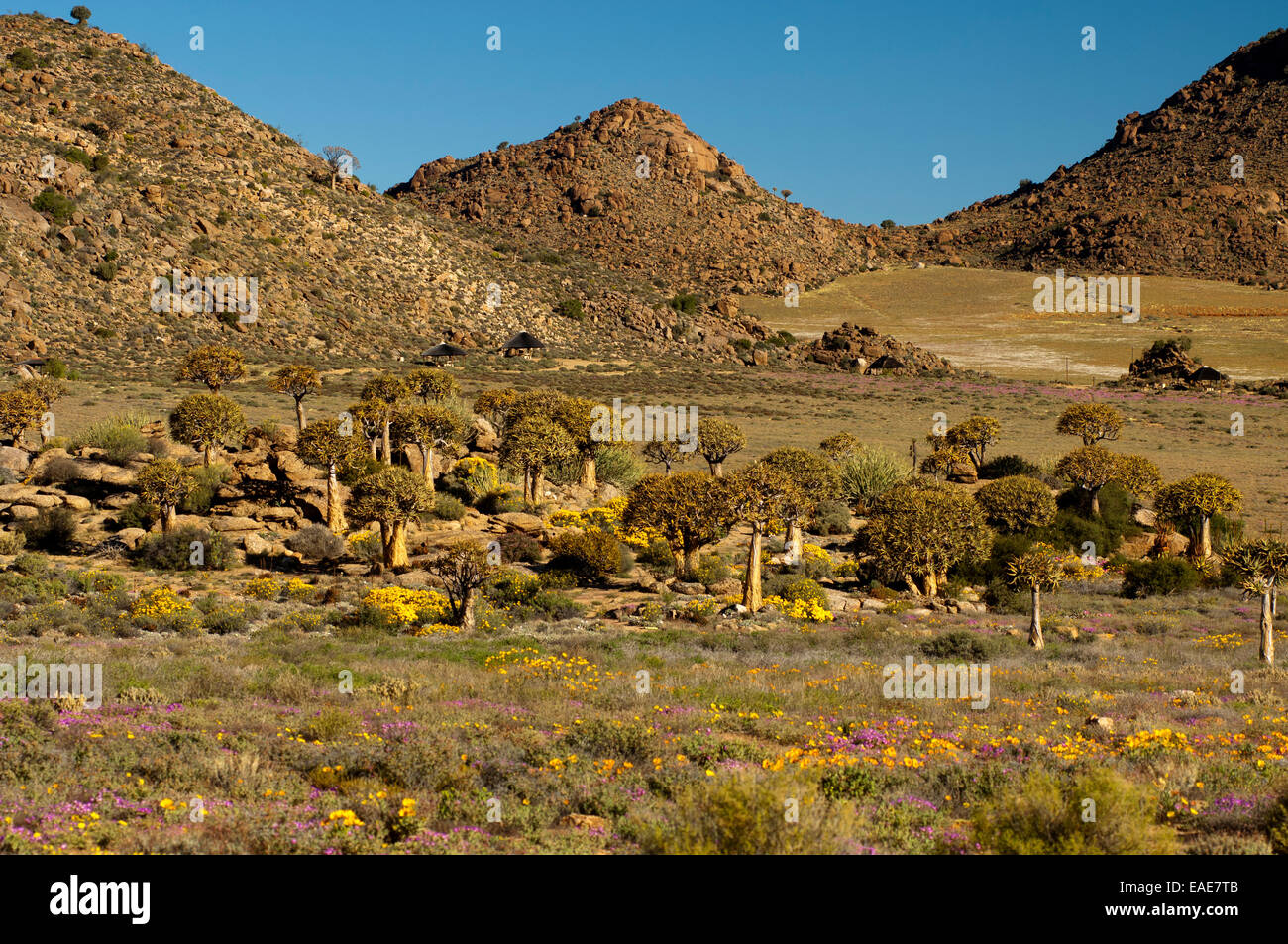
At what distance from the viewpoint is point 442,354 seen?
64.4 meters

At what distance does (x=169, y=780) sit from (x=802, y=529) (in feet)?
82.9

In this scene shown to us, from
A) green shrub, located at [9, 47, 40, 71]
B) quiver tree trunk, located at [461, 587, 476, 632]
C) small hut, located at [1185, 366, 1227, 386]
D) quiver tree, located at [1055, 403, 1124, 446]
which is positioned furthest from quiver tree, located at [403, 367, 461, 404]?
small hut, located at [1185, 366, 1227, 386]

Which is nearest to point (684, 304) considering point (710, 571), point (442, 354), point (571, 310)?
point (571, 310)

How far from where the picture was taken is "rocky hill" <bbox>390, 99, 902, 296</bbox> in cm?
12744

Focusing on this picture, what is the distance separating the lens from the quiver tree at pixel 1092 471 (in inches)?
1209

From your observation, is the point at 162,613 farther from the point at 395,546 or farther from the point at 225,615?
the point at 395,546

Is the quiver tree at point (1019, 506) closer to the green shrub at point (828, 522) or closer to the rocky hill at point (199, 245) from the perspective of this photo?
the green shrub at point (828, 522)

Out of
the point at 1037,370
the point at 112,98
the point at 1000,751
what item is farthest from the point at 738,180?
the point at 1000,751

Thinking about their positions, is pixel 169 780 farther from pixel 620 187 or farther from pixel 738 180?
pixel 738 180

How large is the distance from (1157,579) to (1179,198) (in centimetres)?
13877

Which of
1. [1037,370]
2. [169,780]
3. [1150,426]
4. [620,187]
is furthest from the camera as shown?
[620,187]

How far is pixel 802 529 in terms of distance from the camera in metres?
32.2
